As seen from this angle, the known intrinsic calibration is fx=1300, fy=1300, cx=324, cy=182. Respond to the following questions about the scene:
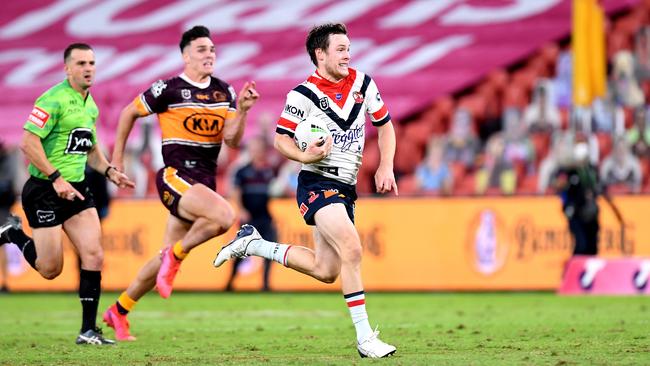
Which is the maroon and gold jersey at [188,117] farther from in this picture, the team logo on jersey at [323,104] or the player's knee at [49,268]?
the team logo on jersey at [323,104]

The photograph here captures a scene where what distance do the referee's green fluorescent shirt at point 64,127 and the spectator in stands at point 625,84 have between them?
1281 centimetres

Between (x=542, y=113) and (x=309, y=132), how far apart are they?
521 inches

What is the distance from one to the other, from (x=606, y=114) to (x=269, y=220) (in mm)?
5911

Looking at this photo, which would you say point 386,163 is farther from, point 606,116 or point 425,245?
point 606,116

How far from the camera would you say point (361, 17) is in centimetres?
2756

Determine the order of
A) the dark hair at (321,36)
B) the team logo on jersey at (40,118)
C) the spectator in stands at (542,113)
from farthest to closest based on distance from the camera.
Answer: the spectator in stands at (542,113)
the team logo on jersey at (40,118)
the dark hair at (321,36)

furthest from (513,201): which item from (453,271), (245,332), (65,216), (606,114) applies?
(65,216)

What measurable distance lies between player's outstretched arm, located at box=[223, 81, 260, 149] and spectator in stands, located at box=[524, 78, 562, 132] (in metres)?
11.1

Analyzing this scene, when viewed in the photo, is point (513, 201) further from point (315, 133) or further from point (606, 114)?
point (315, 133)

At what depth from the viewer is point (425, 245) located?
64.1ft

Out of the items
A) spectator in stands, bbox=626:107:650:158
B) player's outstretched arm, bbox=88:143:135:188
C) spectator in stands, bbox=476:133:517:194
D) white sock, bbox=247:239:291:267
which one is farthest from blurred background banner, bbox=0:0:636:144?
white sock, bbox=247:239:291:267

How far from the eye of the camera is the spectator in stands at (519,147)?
2105 centimetres

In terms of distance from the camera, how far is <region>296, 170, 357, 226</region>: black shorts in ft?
30.2

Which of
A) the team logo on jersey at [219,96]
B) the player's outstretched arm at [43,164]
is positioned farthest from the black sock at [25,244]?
the team logo on jersey at [219,96]
